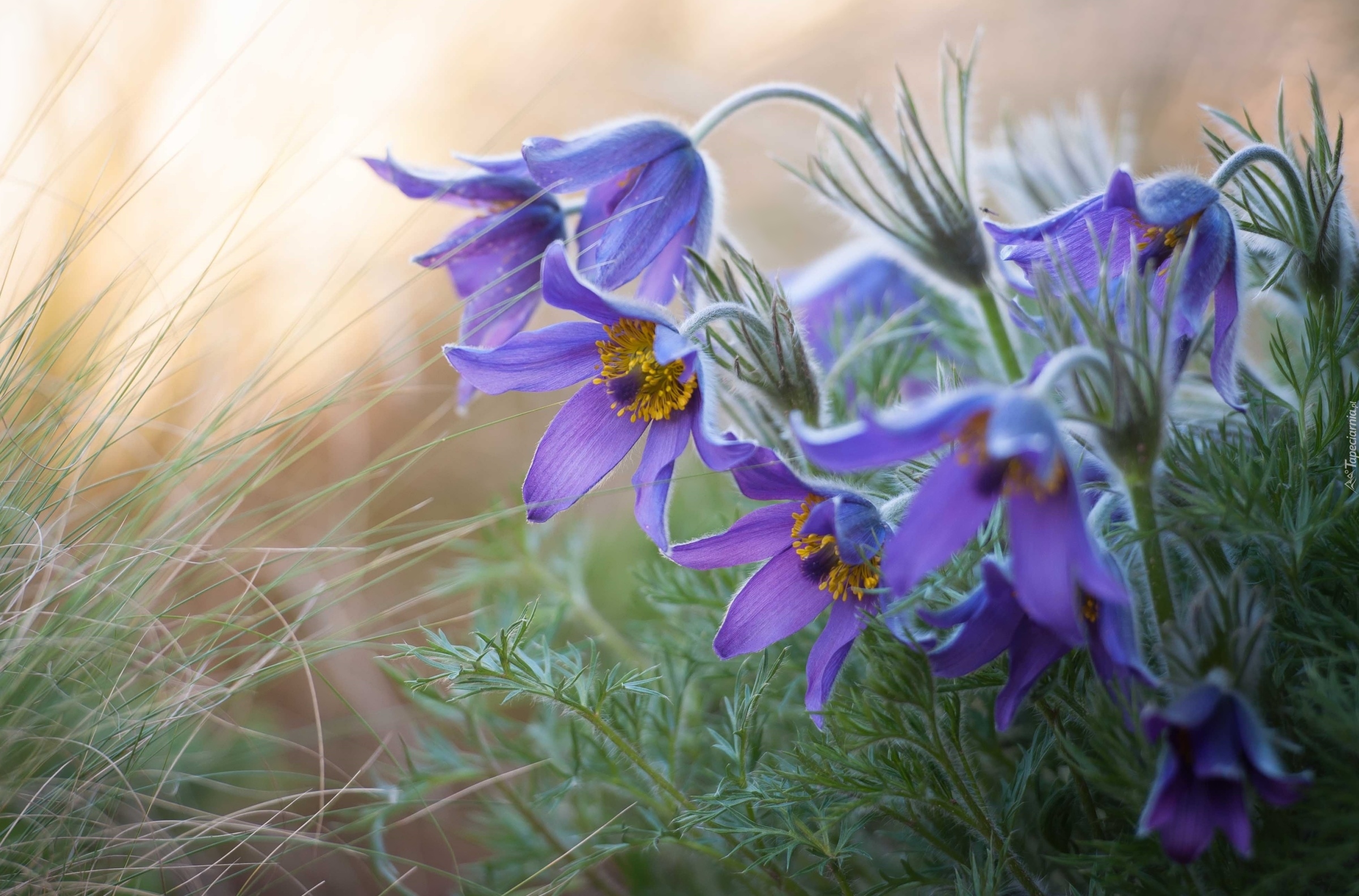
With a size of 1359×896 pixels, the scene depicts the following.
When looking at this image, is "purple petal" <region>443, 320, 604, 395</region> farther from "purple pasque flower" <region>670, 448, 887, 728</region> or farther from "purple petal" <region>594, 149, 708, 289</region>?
"purple pasque flower" <region>670, 448, 887, 728</region>

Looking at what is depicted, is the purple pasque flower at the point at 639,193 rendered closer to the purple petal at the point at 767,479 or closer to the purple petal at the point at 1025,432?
the purple petal at the point at 767,479

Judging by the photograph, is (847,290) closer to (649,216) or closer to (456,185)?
(649,216)

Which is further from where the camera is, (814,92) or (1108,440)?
(814,92)

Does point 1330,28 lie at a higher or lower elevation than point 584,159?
lower

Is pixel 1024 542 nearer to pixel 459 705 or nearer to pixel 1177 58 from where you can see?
pixel 459 705

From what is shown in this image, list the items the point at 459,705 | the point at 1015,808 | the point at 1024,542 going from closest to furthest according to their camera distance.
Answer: the point at 1024,542 < the point at 1015,808 < the point at 459,705

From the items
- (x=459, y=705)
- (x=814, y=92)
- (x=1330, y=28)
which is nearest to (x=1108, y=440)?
(x=814, y=92)
